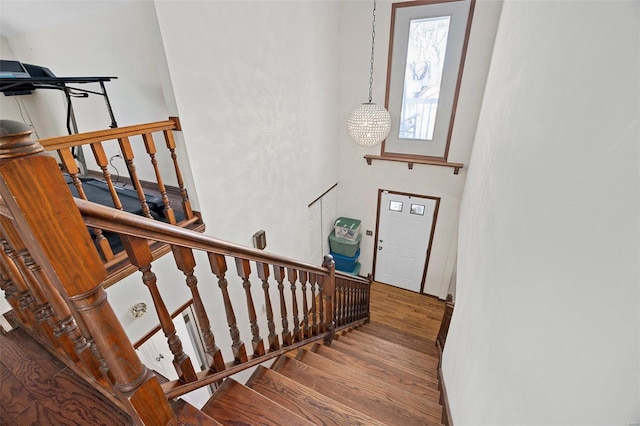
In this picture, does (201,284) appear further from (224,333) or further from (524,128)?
(524,128)

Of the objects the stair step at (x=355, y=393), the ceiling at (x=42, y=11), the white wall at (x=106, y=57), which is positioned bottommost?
the stair step at (x=355, y=393)

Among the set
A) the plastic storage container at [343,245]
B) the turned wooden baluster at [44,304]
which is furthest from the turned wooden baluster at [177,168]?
the plastic storage container at [343,245]

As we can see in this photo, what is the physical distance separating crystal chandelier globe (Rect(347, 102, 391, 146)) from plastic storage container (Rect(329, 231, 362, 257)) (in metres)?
2.12

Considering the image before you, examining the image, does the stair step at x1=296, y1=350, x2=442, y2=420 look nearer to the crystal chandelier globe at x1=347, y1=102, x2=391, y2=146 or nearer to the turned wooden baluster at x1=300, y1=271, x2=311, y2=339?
the turned wooden baluster at x1=300, y1=271, x2=311, y2=339

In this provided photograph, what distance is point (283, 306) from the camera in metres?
1.76

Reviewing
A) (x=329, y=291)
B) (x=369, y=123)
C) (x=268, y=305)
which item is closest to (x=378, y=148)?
(x=369, y=123)

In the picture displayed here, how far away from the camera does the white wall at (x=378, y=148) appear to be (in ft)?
11.6

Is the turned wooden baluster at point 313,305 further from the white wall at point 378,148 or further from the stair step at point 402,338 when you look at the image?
the white wall at point 378,148

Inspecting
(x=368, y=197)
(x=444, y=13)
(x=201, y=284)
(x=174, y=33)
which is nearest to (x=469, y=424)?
(x=201, y=284)

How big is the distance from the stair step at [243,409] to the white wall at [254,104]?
1362mm

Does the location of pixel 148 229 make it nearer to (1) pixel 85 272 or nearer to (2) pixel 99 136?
(1) pixel 85 272

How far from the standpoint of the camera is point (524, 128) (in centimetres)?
122

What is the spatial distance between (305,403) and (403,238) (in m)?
3.93

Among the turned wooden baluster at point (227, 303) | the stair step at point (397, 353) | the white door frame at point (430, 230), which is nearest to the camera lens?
the turned wooden baluster at point (227, 303)
